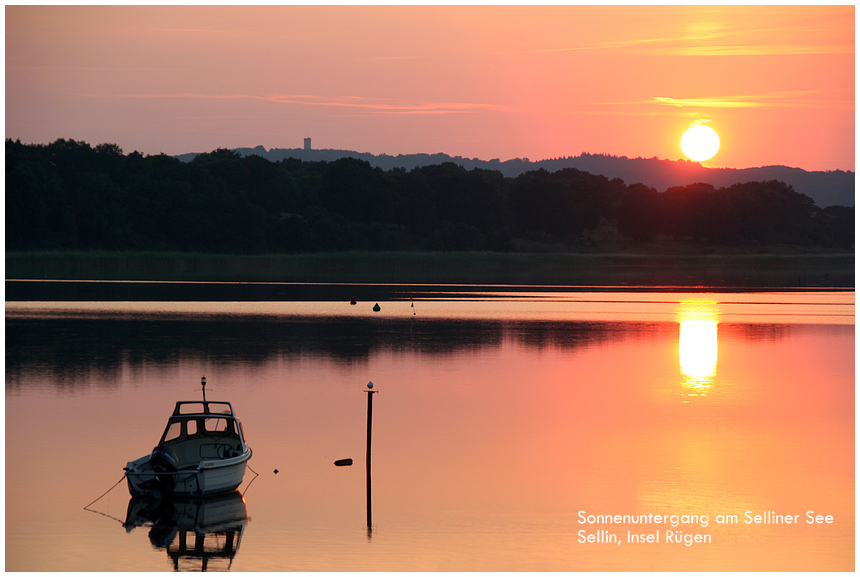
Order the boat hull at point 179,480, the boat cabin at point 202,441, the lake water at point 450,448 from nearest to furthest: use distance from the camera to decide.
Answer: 1. the lake water at point 450,448
2. the boat hull at point 179,480
3. the boat cabin at point 202,441

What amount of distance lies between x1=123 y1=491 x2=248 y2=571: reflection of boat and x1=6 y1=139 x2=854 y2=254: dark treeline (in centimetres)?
10917

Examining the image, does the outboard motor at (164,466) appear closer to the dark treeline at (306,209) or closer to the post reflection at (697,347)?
the post reflection at (697,347)

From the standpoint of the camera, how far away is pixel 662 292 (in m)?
88.6

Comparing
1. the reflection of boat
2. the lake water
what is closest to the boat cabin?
the lake water

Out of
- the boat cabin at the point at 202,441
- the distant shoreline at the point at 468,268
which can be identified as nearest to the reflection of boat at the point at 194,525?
the boat cabin at the point at 202,441

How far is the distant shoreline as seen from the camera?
4262 inches

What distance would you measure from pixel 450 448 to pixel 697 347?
83.8ft

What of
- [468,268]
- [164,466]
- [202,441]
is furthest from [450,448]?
[468,268]

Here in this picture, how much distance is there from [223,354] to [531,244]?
141m

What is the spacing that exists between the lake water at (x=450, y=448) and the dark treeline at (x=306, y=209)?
286 ft

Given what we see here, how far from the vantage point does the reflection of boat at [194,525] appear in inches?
Result: 677

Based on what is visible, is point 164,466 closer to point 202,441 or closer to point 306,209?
point 202,441

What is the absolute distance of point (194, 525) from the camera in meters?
18.6

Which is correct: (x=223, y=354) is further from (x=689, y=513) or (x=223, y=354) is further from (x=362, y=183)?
(x=362, y=183)
